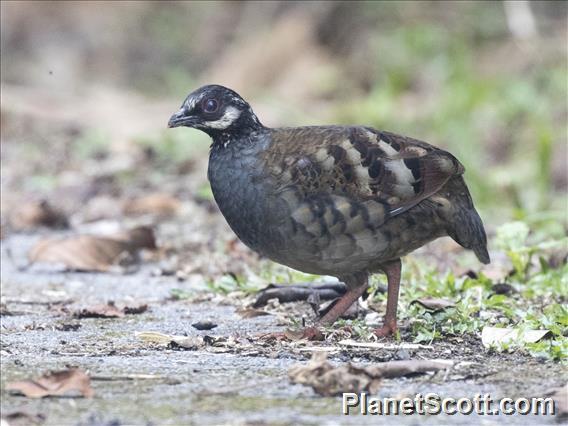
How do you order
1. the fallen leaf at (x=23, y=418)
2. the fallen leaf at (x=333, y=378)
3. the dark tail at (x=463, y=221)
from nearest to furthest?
the fallen leaf at (x=23, y=418), the fallen leaf at (x=333, y=378), the dark tail at (x=463, y=221)

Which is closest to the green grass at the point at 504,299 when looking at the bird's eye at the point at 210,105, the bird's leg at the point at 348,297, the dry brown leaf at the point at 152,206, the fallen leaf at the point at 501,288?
the fallen leaf at the point at 501,288

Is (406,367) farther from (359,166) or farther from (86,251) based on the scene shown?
(86,251)

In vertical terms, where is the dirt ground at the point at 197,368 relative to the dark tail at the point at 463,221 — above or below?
below

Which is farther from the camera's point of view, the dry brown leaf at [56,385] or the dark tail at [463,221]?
the dark tail at [463,221]

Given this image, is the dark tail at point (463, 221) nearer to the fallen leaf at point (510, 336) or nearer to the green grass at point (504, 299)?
the green grass at point (504, 299)

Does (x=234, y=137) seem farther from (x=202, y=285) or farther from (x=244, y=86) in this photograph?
(x=244, y=86)

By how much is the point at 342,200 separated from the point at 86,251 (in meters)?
2.35

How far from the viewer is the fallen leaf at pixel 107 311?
5102 millimetres

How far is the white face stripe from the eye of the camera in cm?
508

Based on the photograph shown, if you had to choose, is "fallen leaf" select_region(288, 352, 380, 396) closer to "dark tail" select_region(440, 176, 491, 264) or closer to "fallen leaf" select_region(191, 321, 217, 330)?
"fallen leaf" select_region(191, 321, 217, 330)

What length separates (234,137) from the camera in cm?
505

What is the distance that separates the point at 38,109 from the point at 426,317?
29.0ft

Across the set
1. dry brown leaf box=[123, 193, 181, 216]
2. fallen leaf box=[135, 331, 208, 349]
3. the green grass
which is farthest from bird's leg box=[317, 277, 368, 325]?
dry brown leaf box=[123, 193, 181, 216]

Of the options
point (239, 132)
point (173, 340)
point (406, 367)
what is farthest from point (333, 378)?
point (239, 132)
